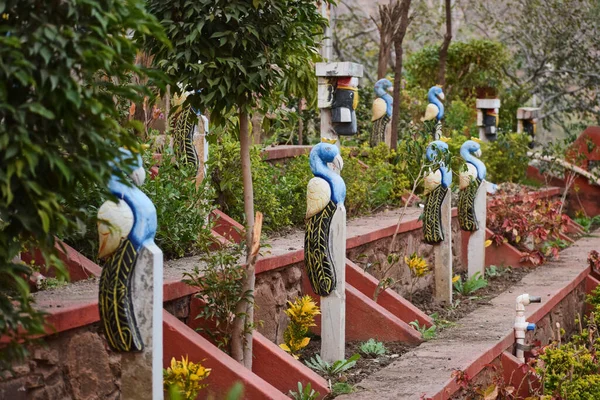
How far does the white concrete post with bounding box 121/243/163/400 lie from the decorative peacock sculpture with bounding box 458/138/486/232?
639cm

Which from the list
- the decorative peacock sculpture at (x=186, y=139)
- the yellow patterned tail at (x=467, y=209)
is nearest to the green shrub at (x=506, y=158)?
the yellow patterned tail at (x=467, y=209)

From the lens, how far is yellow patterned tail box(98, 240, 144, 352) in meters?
4.77

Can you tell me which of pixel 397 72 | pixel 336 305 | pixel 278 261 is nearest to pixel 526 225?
pixel 397 72

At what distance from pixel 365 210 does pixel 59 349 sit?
22.1 ft

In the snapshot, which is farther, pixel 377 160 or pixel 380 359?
pixel 377 160

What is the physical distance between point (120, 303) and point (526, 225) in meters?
8.33

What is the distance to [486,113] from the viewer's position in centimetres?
1546

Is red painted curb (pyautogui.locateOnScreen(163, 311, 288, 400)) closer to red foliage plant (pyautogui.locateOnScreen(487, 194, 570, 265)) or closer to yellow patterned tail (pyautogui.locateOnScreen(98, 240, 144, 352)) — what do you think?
yellow patterned tail (pyautogui.locateOnScreen(98, 240, 144, 352))

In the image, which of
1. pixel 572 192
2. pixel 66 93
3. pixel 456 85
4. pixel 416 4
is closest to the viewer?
pixel 66 93

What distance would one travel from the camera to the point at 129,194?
189 inches

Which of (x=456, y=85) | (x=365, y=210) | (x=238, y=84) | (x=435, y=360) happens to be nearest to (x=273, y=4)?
(x=238, y=84)

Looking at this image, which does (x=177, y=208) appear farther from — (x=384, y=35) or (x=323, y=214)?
(x=384, y=35)

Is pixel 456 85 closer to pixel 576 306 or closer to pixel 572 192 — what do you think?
pixel 572 192

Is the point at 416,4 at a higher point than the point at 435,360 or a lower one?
higher
